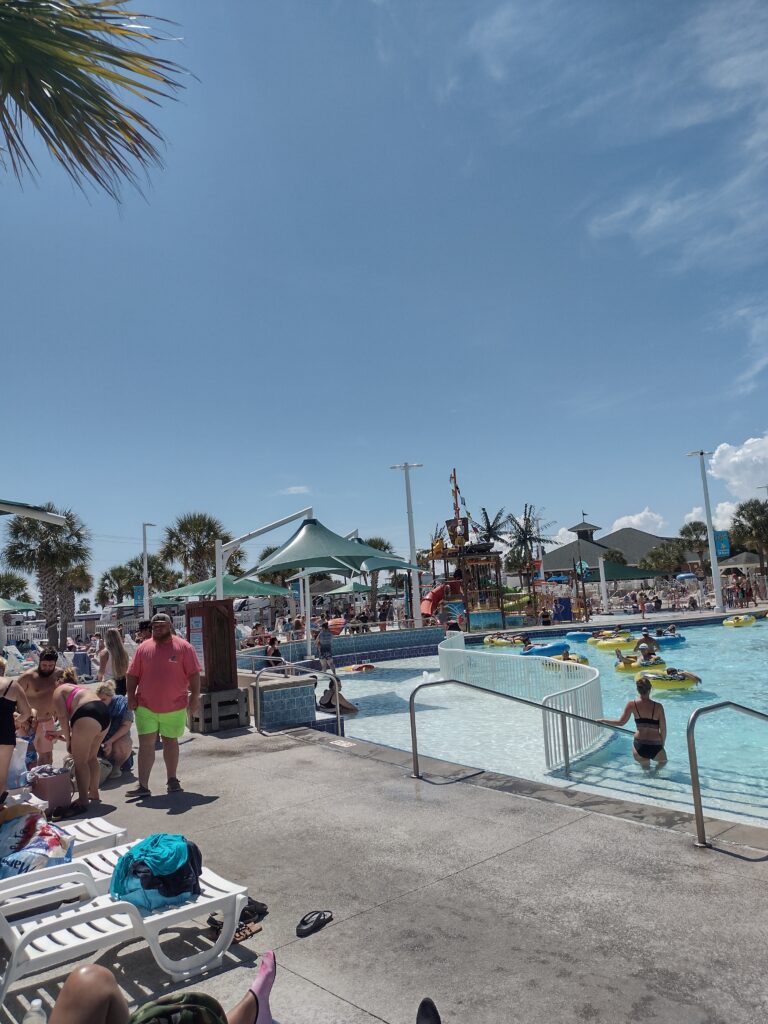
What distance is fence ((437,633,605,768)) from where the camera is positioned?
8.40 m

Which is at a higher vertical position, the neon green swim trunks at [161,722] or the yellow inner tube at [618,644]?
the neon green swim trunks at [161,722]

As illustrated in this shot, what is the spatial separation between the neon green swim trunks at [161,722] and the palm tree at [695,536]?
65.5 metres

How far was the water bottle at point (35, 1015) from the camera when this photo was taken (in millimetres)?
2914

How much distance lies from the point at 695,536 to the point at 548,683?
60.9 metres

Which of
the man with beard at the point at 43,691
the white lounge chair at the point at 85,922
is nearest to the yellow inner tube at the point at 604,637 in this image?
the man with beard at the point at 43,691

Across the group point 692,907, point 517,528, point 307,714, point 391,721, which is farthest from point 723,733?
point 517,528

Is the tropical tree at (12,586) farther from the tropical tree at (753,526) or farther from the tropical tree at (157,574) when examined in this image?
the tropical tree at (753,526)

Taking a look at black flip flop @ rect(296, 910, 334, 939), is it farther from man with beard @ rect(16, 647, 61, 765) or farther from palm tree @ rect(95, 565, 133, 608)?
palm tree @ rect(95, 565, 133, 608)

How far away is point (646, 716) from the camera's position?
8820 millimetres

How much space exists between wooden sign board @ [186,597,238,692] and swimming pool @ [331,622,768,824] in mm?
3558

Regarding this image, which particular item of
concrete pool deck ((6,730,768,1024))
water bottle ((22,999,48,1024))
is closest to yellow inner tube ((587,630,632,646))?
concrete pool deck ((6,730,768,1024))

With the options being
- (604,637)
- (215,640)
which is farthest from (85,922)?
(604,637)

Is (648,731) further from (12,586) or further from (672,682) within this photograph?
(12,586)

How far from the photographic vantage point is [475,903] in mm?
3953
